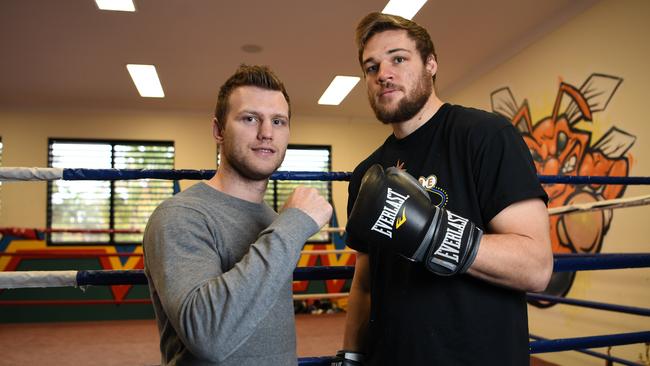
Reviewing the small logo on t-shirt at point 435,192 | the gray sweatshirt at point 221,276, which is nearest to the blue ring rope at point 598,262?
the small logo on t-shirt at point 435,192

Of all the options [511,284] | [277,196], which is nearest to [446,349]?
[511,284]

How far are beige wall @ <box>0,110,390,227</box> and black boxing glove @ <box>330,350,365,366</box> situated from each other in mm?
5174

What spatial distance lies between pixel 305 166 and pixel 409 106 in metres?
5.46

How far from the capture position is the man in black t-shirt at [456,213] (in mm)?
871

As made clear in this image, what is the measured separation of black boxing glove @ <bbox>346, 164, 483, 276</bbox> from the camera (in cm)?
83

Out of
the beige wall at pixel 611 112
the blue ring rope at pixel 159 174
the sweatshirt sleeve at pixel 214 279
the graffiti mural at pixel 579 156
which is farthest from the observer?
the graffiti mural at pixel 579 156

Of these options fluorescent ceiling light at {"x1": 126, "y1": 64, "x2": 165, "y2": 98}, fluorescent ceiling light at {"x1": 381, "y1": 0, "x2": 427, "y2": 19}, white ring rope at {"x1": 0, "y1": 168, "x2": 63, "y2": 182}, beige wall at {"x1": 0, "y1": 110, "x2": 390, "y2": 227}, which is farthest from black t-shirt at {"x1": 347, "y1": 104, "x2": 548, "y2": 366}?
beige wall at {"x1": 0, "y1": 110, "x2": 390, "y2": 227}

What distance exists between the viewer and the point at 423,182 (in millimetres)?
1037

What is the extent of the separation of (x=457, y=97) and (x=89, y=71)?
4093mm

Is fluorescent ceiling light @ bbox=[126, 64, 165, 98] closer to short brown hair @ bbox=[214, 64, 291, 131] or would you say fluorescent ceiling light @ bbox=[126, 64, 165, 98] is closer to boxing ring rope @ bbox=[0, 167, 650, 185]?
boxing ring rope @ bbox=[0, 167, 650, 185]

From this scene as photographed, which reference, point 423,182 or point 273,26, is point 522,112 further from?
point 423,182

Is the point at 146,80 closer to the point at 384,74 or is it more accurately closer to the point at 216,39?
the point at 216,39

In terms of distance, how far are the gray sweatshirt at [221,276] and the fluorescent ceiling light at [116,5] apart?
284cm

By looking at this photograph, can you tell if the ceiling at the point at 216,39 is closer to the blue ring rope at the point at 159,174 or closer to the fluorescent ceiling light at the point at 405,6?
the fluorescent ceiling light at the point at 405,6
